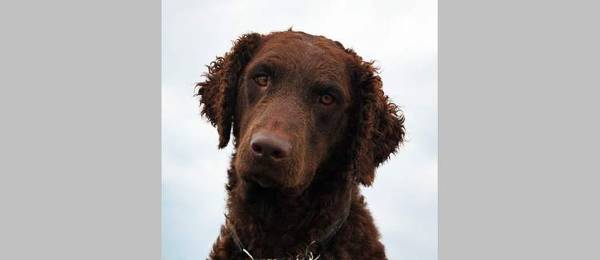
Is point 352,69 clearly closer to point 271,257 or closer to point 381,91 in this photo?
point 381,91

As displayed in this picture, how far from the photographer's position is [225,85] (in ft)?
19.1

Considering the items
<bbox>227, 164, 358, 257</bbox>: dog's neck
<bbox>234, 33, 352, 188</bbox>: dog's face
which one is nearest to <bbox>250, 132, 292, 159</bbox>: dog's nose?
<bbox>234, 33, 352, 188</bbox>: dog's face

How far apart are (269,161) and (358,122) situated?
3.95ft

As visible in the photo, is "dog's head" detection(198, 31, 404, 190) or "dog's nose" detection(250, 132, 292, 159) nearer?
"dog's nose" detection(250, 132, 292, 159)

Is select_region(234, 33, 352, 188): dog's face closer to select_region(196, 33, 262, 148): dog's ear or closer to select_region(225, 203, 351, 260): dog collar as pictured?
select_region(196, 33, 262, 148): dog's ear

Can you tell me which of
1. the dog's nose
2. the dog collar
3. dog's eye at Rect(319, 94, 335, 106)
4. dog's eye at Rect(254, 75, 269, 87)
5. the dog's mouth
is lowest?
the dog collar

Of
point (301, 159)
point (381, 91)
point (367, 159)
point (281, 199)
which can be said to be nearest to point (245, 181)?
point (281, 199)

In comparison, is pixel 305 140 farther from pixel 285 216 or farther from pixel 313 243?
pixel 313 243

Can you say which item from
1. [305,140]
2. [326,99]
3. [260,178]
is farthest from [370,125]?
[260,178]

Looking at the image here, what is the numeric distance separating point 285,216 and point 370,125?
1029mm

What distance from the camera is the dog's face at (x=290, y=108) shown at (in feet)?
15.7

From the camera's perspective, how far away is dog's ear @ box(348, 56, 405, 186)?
5570 mm

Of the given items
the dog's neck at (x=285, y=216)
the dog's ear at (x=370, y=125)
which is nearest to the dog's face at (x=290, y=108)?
the dog's ear at (x=370, y=125)

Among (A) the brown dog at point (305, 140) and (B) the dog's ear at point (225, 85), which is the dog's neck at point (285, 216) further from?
(B) the dog's ear at point (225, 85)
